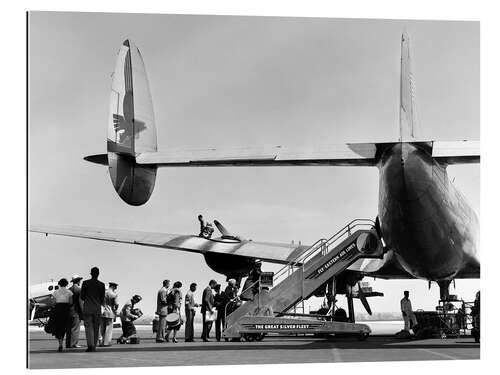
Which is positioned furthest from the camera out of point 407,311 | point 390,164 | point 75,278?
point 407,311

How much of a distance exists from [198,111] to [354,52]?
3.66 meters

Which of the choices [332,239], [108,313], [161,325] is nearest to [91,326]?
[108,313]

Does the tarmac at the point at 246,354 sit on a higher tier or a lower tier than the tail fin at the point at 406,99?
lower

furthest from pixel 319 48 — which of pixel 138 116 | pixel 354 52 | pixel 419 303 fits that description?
pixel 419 303

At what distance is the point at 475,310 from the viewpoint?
52.0ft

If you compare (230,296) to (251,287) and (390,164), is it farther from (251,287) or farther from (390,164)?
(390,164)

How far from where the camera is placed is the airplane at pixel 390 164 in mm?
12328

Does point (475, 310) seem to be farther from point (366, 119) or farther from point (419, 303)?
point (366, 119)

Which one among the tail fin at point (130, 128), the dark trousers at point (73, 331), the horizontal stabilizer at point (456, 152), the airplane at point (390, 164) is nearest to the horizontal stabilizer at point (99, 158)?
the airplane at point (390, 164)

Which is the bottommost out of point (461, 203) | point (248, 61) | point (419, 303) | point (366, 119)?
point (419, 303)

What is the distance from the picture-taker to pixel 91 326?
13.2 m

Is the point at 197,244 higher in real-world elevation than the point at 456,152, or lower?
lower

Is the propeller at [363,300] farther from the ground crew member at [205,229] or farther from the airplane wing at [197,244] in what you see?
the ground crew member at [205,229]

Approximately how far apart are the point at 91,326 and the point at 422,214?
6.55 metres
